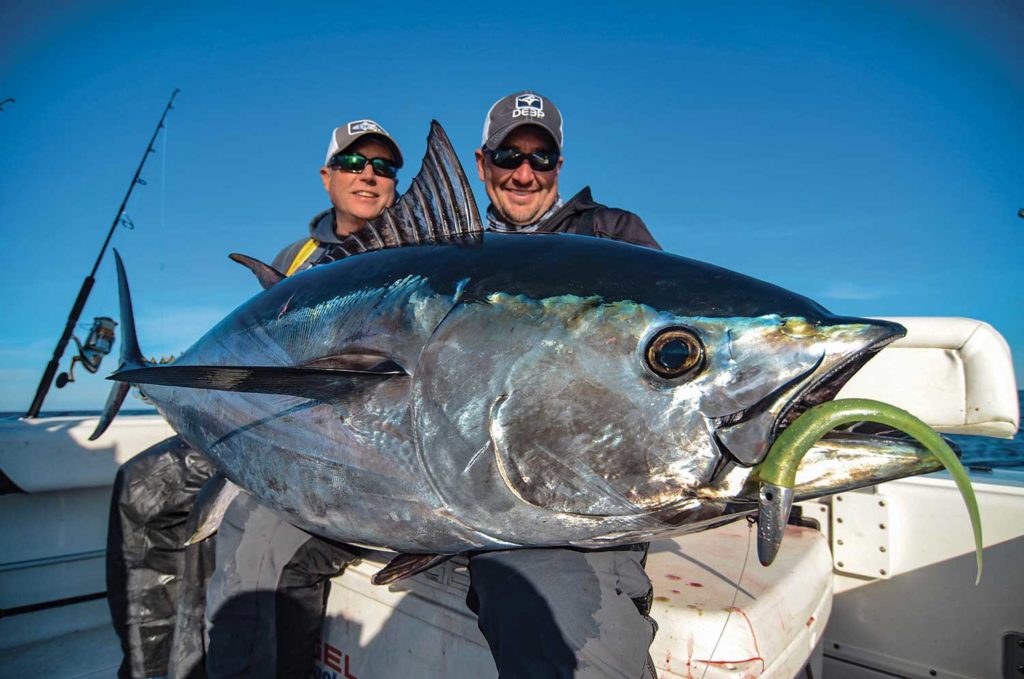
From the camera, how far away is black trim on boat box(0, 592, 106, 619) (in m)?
3.51

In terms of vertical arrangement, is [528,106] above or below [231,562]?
above

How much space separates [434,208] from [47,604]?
3.93 m

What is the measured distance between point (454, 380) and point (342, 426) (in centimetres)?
36

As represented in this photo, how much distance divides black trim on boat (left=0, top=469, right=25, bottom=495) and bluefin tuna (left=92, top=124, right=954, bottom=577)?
2.87m

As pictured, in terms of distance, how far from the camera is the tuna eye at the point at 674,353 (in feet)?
3.63

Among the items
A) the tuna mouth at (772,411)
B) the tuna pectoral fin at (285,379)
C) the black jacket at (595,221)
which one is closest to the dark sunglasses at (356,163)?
the black jacket at (595,221)

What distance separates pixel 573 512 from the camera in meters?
1.18

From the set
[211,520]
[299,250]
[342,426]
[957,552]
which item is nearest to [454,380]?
[342,426]

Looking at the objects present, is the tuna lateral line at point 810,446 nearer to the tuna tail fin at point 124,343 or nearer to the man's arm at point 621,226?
the man's arm at point 621,226

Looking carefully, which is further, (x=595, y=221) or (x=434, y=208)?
(x=595, y=221)

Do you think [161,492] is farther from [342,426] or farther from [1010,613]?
[1010,613]

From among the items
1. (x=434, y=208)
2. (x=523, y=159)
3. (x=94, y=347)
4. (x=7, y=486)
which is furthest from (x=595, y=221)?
(x=94, y=347)

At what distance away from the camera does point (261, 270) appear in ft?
7.77

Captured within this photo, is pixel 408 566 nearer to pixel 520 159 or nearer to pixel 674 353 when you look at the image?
pixel 674 353
